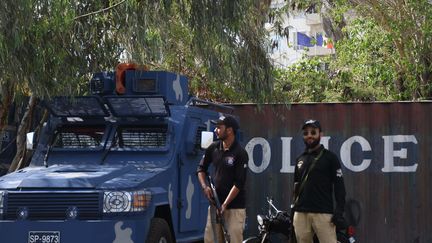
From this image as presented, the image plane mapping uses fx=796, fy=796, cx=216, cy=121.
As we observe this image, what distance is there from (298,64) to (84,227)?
13349 mm

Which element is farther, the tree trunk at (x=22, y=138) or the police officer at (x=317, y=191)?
the tree trunk at (x=22, y=138)

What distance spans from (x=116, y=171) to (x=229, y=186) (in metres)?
1.28

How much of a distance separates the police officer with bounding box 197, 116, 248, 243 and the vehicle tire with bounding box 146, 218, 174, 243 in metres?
0.50

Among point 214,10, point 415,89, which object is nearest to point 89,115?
point 214,10

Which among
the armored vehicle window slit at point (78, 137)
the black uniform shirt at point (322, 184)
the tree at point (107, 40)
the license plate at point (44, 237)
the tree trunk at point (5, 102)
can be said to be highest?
the tree at point (107, 40)

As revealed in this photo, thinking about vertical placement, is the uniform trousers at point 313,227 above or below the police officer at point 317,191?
below

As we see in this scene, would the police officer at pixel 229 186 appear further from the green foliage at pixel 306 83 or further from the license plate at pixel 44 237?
the green foliage at pixel 306 83

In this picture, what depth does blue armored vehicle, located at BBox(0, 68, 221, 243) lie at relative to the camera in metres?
8.01

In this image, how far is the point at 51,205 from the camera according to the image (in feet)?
26.6

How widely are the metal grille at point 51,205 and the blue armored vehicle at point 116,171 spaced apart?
0.01 meters

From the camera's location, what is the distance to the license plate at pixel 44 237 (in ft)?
26.1

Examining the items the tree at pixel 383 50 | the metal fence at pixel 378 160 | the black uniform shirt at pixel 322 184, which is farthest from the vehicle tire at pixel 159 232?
the tree at pixel 383 50

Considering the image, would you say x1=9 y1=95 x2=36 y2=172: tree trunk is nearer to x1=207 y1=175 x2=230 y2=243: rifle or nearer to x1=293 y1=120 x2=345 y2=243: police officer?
x1=207 y1=175 x2=230 y2=243: rifle

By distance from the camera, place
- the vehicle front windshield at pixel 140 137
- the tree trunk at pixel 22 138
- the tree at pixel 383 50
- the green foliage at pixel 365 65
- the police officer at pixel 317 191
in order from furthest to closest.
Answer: the green foliage at pixel 365 65
the tree at pixel 383 50
the tree trunk at pixel 22 138
the vehicle front windshield at pixel 140 137
the police officer at pixel 317 191
